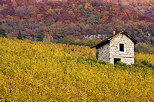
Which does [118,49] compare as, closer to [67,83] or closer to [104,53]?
[104,53]

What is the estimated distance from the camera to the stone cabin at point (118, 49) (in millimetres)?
31750

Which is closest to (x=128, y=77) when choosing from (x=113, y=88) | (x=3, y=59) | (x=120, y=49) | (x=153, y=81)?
(x=153, y=81)

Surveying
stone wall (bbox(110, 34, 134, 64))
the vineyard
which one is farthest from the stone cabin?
the vineyard

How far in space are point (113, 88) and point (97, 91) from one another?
2.39 meters

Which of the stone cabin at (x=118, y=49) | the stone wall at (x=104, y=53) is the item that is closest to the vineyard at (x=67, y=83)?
the stone cabin at (x=118, y=49)

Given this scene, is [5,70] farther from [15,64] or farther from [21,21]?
[21,21]

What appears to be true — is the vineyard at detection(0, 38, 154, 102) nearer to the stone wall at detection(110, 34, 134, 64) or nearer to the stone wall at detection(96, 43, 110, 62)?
the stone wall at detection(110, 34, 134, 64)

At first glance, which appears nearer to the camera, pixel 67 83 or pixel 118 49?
pixel 67 83

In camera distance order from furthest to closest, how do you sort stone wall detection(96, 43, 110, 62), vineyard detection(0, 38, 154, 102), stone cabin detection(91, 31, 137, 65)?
1. stone wall detection(96, 43, 110, 62)
2. stone cabin detection(91, 31, 137, 65)
3. vineyard detection(0, 38, 154, 102)

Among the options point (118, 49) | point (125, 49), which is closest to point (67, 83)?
point (118, 49)

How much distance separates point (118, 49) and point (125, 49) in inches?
51.9

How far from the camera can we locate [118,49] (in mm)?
32125

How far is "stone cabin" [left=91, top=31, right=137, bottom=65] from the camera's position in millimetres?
31750

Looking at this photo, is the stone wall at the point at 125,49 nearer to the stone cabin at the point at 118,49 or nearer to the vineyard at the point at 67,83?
the stone cabin at the point at 118,49
